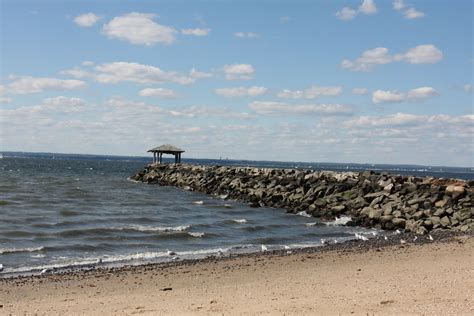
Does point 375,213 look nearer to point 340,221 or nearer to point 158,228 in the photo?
point 340,221

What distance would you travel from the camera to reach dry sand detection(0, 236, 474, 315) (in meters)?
8.19

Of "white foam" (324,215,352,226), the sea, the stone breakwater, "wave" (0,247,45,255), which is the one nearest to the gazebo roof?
the stone breakwater

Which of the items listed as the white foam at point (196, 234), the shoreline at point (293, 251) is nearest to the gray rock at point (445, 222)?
the shoreline at point (293, 251)

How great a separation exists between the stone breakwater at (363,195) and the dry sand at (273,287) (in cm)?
824

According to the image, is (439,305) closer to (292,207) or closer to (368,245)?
(368,245)

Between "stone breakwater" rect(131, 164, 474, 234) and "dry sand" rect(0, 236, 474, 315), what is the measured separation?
8240 mm

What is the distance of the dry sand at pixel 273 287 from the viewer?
8.19 metres

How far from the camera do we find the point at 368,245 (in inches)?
647

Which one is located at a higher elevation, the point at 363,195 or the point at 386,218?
the point at 363,195

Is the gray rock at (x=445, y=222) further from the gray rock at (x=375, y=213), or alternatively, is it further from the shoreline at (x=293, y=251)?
the gray rock at (x=375, y=213)

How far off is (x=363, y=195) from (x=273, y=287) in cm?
1868

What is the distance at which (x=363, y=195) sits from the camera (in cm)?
2780

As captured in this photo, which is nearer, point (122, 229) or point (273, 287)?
point (273, 287)

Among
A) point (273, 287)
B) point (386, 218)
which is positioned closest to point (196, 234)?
point (386, 218)
